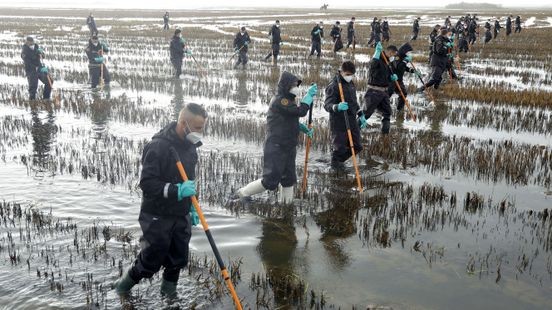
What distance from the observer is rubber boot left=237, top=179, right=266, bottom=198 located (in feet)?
23.1

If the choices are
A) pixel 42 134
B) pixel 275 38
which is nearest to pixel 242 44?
pixel 275 38

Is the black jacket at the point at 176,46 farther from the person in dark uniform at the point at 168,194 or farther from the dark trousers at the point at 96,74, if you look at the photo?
the person in dark uniform at the point at 168,194

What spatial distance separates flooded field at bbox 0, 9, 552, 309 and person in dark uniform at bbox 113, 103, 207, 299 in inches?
21.6

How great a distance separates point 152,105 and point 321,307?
1065 centimetres

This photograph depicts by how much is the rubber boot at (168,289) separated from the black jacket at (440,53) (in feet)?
41.4

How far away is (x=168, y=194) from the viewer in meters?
4.20

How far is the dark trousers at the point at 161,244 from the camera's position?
4.42m

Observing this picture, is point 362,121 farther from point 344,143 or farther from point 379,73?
point 379,73

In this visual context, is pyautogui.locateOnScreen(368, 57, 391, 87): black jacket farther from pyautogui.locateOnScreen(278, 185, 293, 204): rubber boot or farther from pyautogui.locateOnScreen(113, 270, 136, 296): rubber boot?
pyautogui.locateOnScreen(113, 270, 136, 296): rubber boot

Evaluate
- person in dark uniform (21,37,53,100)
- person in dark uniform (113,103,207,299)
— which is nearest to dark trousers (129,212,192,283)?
person in dark uniform (113,103,207,299)

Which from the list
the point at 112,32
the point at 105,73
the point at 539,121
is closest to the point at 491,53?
the point at 539,121

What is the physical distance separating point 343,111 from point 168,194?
4.53 m

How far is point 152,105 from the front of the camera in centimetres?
1427

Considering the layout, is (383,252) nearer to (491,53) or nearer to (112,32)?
(491,53)
